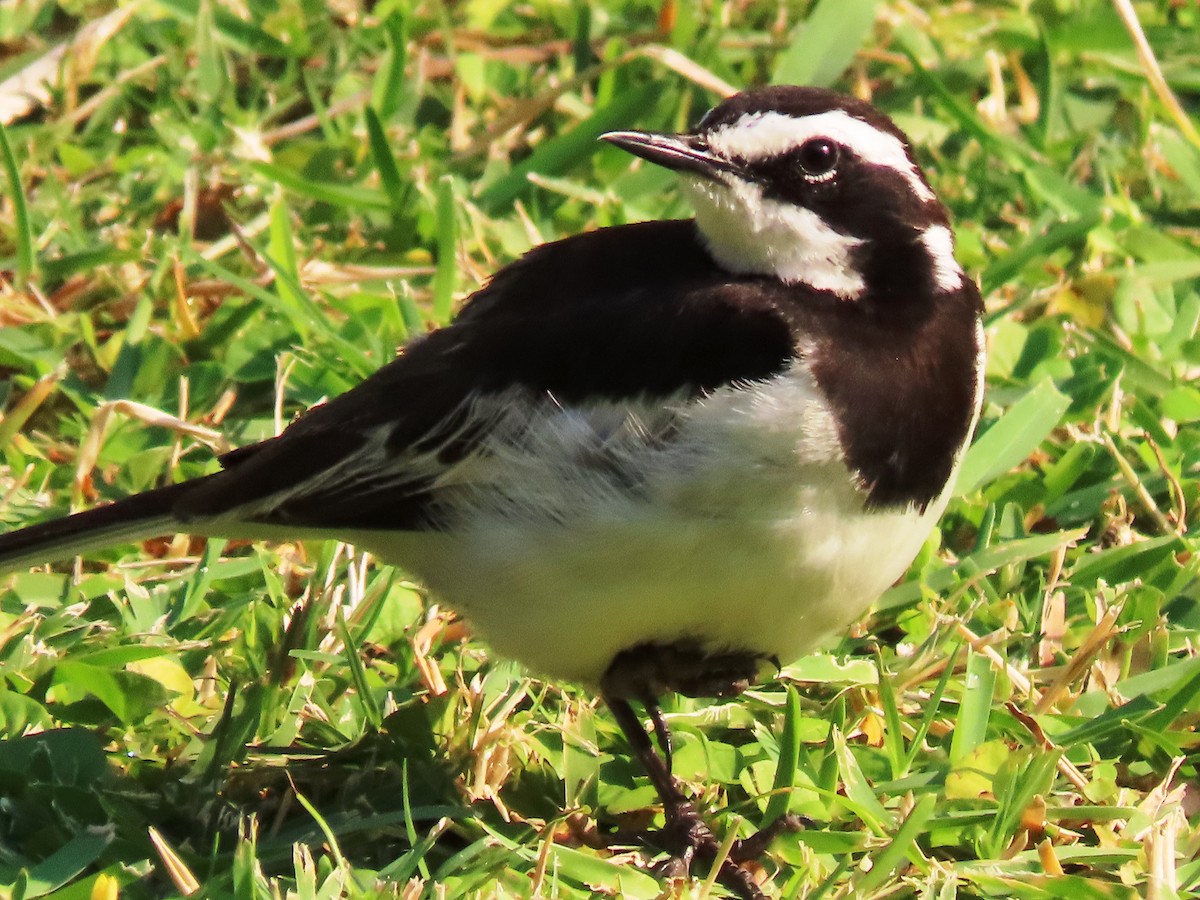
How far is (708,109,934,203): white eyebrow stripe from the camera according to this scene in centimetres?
451

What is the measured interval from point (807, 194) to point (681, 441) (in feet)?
2.34

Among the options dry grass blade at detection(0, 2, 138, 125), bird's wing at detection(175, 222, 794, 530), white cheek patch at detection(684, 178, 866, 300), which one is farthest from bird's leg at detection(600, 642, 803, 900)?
dry grass blade at detection(0, 2, 138, 125)

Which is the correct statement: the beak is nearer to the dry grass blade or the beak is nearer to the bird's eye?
the bird's eye

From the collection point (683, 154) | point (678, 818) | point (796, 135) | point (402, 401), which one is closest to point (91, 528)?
point (402, 401)

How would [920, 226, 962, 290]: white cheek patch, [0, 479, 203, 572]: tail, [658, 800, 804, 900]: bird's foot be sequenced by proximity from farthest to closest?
[0, 479, 203, 572]: tail < [920, 226, 962, 290]: white cheek patch < [658, 800, 804, 900]: bird's foot

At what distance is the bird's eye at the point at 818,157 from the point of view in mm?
4520

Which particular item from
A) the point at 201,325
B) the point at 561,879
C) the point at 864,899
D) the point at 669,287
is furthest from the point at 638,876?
the point at 201,325

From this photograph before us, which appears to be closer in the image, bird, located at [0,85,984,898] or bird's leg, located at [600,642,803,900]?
bird, located at [0,85,984,898]

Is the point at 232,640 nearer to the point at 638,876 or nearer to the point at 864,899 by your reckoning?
the point at 638,876

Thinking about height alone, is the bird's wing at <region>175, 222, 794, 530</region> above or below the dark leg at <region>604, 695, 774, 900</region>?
above

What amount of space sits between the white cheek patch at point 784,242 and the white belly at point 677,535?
1.27ft

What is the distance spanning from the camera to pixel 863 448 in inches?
165

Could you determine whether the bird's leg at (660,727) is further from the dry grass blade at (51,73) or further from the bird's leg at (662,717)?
the dry grass blade at (51,73)

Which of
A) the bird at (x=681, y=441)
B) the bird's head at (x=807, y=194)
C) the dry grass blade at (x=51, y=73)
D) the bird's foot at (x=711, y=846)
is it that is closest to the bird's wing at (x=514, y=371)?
the bird at (x=681, y=441)
